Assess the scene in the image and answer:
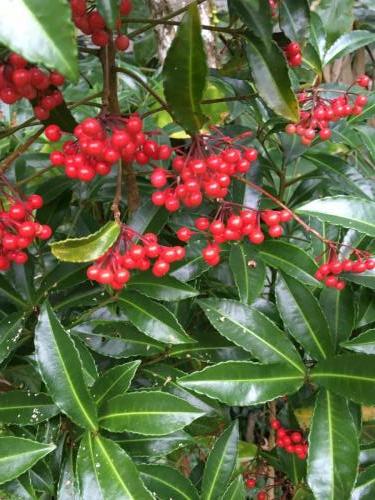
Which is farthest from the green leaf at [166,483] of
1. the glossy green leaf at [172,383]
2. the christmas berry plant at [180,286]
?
the glossy green leaf at [172,383]

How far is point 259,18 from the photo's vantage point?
63cm

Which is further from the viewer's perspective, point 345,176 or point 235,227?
point 345,176

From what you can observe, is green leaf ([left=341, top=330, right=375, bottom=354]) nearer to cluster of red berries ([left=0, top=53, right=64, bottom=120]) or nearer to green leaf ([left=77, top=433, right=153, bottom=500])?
green leaf ([left=77, top=433, right=153, bottom=500])

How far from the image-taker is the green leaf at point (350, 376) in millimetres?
735

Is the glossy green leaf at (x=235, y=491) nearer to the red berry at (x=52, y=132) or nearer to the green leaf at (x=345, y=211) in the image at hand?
the green leaf at (x=345, y=211)

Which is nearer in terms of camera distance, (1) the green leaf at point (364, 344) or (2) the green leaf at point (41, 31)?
(2) the green leaf at point (41, 31)

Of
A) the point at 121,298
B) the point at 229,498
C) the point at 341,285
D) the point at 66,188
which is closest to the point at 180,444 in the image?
the point at 229,498

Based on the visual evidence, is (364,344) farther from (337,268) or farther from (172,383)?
(172,383)

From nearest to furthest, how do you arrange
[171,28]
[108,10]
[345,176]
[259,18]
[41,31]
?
[41,31]
[108,10]
[259,18]
[345,176]
[171,28]

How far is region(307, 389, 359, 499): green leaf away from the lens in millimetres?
704

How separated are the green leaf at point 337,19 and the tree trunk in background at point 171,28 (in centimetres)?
26

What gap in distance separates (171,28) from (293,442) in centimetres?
96

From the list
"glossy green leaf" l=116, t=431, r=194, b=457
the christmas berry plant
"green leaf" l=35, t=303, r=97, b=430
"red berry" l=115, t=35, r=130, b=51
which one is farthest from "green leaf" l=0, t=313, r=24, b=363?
"red berry" l=115, t=35, r=130, b=51

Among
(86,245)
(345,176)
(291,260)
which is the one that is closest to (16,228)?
(86,245)
